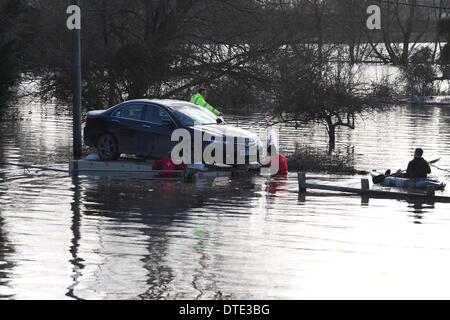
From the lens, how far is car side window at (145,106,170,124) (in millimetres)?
22453

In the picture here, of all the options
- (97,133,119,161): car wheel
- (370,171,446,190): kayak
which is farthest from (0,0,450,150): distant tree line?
(370,171,446,190): kayak

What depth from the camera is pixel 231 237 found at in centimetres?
1446

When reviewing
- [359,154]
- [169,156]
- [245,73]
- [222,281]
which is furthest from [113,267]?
[245,73]

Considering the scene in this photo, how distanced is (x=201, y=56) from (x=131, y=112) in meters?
12.3

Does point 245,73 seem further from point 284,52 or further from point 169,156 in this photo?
point 169,156

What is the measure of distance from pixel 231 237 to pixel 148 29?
74.9 feet

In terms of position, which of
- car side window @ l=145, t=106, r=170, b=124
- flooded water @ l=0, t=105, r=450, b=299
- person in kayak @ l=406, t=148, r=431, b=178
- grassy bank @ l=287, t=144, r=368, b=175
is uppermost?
car side window @ l=145, t=106, r=170, b=124

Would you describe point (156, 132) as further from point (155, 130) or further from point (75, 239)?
point (75, 239)

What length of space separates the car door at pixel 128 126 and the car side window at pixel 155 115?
184mm

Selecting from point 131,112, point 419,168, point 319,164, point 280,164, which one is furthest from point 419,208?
point 131,112

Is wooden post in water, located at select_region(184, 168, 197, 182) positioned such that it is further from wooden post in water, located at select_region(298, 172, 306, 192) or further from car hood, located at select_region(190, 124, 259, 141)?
wooden post in water, located at select_region(298, 172, 306, 192)

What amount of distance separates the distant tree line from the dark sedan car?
9.24 metres

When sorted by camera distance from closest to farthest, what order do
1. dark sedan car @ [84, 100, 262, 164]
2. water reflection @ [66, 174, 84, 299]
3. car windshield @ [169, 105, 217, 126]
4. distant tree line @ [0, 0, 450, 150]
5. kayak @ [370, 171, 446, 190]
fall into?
water reflection @ [66, 174, 84, 299]
kayak @ [370, 171, 446, 190]
dark sedan car @ [84, 100, 262, 164]
car windshield @ [169, 105, 217, 126]
distant tree line @ [0, 0, 450, 150]

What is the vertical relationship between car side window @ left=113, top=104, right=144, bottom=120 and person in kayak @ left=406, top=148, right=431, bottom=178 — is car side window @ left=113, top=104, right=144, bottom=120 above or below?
above
